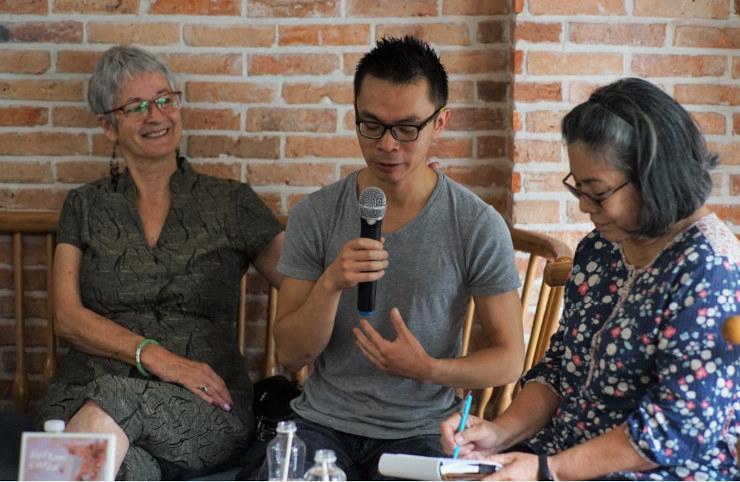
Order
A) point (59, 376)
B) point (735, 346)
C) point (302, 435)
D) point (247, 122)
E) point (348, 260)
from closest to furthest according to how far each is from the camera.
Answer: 1. point (735, 346)
2. point (348, 260)
3. point (302, 435)
4. point (59, 376)
5. point (247, 122)

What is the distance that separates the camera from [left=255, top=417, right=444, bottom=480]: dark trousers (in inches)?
79.8

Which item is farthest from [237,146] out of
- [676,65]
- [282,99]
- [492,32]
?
[676,65]

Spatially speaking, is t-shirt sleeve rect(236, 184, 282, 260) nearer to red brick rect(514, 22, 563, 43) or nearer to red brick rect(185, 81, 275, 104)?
Answer: red brick rect(185, 81, 275, 104)

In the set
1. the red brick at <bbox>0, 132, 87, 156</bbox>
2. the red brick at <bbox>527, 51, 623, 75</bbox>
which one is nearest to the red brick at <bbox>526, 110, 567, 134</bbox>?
the red brick at <bbox>527, 51, 623, 75</bbox>

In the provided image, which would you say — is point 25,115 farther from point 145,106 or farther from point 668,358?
point 668,358

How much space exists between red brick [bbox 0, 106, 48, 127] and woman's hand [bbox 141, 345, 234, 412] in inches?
32.4

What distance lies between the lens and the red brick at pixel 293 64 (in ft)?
9.30

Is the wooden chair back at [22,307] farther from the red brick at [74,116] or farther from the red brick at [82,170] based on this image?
the red brick at [74,116]

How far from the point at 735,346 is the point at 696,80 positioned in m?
1.31

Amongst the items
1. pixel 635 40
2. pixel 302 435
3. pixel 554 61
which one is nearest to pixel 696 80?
pixel 635 40

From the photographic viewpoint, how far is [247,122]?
2.87 metres

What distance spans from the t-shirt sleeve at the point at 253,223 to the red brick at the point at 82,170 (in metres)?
0.48

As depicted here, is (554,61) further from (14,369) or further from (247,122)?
(14,369)

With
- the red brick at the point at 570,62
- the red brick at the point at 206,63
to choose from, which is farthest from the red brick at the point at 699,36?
the red brick at the point at 206,63
